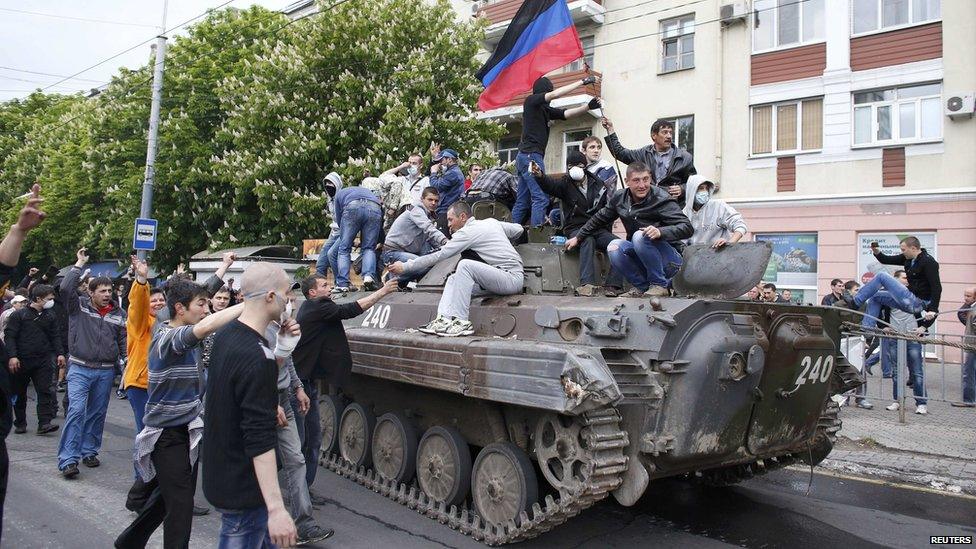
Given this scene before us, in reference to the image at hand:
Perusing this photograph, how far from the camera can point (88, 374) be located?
Answer: 7.61 metres

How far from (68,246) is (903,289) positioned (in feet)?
91.0

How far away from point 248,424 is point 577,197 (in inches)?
200

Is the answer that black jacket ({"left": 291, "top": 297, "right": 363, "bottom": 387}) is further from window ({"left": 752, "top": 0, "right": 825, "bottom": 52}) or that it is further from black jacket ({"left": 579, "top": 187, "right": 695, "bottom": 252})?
window ({"left": 752, "top": 0, "right": 825, "bottom": 52})

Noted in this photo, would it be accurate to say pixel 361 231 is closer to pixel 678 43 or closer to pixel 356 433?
pixel 356 433

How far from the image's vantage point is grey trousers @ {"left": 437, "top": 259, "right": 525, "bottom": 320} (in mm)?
6281

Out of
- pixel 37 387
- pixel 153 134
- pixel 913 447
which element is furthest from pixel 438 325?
pixel 153 134

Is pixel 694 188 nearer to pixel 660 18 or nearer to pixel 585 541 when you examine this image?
pixel 585 541

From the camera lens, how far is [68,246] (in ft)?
90.5

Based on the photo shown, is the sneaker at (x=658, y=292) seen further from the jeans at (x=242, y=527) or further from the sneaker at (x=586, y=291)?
the jeans at (x=242, y=527)

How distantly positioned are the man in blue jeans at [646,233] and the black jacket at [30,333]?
25.3 feet

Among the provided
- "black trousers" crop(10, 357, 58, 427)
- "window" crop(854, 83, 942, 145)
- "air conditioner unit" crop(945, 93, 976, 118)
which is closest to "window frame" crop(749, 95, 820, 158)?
"window" crop(854, 83, 942, 145)

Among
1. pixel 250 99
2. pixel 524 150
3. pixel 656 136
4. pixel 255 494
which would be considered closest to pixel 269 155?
pixel 250 99

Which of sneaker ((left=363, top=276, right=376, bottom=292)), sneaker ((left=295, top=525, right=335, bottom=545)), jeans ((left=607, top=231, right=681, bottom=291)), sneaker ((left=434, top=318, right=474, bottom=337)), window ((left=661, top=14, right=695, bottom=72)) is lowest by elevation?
sneaker ((left=295, top=525, right=335, bottom=545))

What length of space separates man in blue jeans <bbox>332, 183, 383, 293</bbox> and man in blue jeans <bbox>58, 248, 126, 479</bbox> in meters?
2.53
